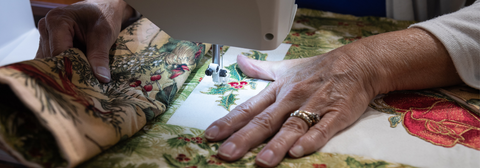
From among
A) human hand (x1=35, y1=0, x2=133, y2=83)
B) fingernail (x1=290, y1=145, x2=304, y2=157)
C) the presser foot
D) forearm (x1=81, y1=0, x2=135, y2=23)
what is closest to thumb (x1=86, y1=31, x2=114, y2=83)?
human hand (x1=35, y1=0, x2=133, y2=83)

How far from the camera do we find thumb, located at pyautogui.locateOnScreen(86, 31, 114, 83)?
0.82 meters

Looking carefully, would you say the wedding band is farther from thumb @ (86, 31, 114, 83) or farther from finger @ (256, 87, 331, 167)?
thumb @ (86, 31, 114, 83)

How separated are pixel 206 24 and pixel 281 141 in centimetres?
31

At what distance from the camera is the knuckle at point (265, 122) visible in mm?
693

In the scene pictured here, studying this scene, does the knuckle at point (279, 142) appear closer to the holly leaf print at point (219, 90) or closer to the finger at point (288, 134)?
the finger at point (288, 134)

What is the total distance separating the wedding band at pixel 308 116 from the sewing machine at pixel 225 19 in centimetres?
16

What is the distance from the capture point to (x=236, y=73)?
3.33 ft

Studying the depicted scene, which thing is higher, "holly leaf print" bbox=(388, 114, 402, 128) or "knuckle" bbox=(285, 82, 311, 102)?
"knuckle" bbox=(285, 82, 311, 102)

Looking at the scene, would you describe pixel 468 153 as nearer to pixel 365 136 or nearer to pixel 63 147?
pixel 365 136

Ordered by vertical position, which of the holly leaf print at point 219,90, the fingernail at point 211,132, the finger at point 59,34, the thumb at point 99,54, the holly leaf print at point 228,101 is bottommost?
the holly leaf print at point 228,101

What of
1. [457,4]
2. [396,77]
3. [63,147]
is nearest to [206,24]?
[63,147]

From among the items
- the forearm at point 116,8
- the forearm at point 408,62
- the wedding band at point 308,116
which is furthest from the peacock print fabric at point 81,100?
the forearm at point 408,62

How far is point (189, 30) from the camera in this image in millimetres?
745

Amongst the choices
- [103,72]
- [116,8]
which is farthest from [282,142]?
[116,8]
